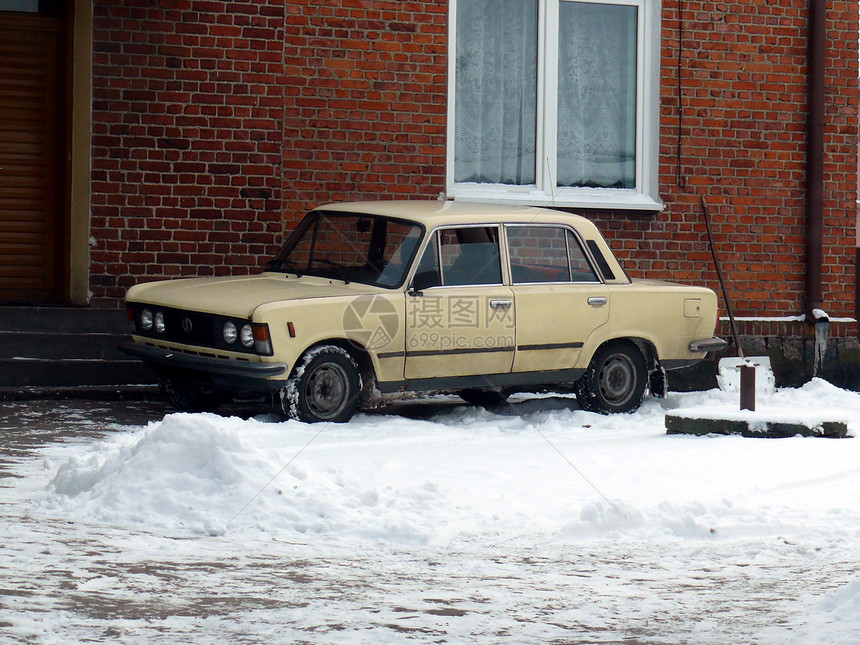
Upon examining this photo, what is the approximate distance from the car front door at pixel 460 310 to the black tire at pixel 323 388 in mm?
430

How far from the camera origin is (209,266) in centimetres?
1213

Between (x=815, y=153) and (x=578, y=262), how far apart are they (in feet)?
13.6

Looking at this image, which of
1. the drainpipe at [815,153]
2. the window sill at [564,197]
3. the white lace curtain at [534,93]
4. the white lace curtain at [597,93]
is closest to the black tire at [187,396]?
the window sill at [564,197]

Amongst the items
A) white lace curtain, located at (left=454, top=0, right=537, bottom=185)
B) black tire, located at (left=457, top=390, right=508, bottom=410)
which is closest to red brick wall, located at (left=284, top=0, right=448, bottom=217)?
white lace curtain, located at (left=454, top=0, right=537, bottom=185)

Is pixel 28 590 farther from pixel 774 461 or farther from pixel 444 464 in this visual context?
pixel 774 461

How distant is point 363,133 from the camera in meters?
12.5

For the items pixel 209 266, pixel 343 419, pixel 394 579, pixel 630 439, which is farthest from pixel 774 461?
pixel 209 266

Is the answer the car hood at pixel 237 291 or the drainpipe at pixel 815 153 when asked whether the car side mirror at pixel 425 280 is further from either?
the drainpipe at pixel 815 153

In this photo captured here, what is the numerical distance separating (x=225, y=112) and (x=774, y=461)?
5864mm

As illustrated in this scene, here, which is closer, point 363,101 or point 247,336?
point 247,336

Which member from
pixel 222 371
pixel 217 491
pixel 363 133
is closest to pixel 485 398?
pixel 363 133

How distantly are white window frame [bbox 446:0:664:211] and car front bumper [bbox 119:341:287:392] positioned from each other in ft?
13.7

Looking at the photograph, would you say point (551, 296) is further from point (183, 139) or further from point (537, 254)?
point (183, 139)

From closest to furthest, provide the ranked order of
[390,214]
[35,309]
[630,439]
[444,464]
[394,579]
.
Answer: [394,579]
[444,464]
[630,439]
[390,214]
[35,309]
